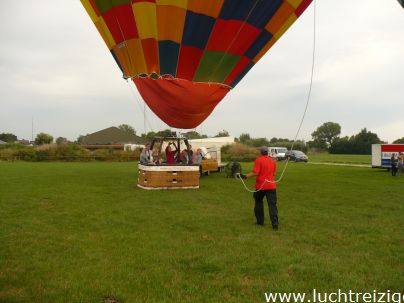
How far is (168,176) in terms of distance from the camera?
42.3 ft

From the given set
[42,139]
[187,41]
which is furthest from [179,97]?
[42,139]

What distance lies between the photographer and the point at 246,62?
11.5 meters

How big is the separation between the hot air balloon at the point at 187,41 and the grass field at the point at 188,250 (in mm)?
2859

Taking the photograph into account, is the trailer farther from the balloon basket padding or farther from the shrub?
the shrub

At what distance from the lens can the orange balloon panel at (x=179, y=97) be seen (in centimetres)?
1080

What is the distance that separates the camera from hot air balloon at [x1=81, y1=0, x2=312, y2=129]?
10.1 meters

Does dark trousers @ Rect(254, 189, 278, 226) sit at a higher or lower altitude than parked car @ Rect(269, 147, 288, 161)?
lower

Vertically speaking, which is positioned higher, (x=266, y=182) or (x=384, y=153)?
(x=384, y=153)

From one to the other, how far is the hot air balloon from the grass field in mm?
2859

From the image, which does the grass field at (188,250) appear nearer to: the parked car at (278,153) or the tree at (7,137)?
the parked car at (278,153)

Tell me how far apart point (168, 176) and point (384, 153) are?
1612cm

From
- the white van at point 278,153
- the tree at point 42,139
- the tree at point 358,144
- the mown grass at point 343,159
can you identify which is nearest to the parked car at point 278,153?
the white van at point 278,153

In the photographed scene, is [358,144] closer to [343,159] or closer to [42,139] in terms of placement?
[343,159]

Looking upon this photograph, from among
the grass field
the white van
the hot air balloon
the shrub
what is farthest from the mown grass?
the grass field
